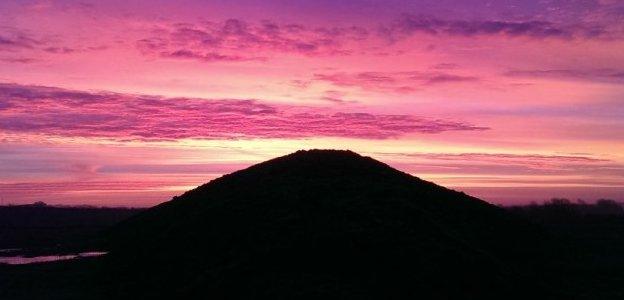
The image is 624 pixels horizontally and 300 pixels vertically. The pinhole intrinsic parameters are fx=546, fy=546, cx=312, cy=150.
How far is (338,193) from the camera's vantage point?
20.5 meters

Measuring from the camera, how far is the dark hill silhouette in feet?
52.8

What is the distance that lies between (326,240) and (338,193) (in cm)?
329

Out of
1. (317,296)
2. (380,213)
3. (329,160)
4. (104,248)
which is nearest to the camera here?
(317,296)

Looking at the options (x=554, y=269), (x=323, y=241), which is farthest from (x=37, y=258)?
(x=554, y=269)

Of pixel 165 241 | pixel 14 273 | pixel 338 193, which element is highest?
pixel 338 193

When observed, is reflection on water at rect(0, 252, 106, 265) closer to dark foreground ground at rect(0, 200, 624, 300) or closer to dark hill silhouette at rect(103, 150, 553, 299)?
dark foreground ground at rect(0, 200, 624, 300)

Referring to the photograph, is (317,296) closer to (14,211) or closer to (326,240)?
(326,240)

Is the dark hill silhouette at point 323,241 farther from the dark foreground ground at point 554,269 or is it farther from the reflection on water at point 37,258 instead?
the reflection on water at point 37,258

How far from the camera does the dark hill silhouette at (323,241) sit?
1609 cm

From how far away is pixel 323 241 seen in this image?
17516 mm

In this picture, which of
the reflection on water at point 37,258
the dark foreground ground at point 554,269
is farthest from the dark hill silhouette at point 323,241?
the reflection on water at point 37,258

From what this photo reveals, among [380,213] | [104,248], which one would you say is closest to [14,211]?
[104,248]

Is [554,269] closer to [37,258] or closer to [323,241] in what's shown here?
[323,241]

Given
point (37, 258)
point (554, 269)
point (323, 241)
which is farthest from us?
point (37, 258)
